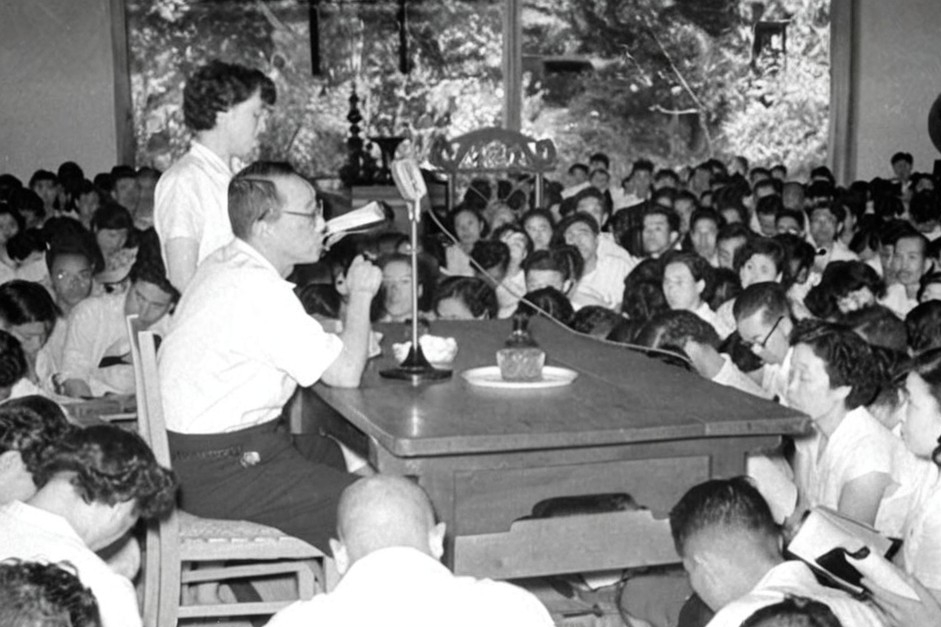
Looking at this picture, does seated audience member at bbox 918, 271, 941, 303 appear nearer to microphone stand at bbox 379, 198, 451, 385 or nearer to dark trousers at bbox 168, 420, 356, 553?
microphone stand at bbox 379, 198, 451, 385

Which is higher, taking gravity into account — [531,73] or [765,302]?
[531,73]

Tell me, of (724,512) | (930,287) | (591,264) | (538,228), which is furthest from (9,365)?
(538,228)

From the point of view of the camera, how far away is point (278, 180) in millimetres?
3193

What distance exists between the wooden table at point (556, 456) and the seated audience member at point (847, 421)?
0.36 metres

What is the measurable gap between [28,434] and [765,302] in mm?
2548

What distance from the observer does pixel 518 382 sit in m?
3.19

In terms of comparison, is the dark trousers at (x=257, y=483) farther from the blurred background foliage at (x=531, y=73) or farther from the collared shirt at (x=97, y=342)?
→ the blurred background foliage at (x=531, y=73)

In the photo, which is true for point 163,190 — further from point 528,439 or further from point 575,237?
point 575,237

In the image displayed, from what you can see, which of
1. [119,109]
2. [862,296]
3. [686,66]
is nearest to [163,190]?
[862,296]

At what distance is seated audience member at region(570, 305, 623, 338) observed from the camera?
454 centimetres

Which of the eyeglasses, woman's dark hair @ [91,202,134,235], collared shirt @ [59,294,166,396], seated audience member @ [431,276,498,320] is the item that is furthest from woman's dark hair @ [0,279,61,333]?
the eyeglasses

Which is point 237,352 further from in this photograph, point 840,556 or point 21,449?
point 840,556

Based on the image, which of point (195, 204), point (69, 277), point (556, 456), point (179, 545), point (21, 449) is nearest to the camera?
point (556, 456)

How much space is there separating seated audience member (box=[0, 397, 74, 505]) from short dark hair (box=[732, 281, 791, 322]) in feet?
8.05
